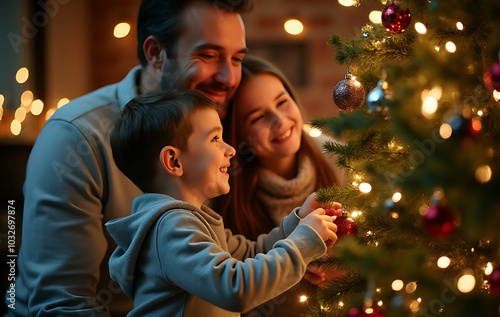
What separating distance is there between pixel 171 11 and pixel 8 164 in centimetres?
134

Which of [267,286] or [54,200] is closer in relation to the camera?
[267,286]

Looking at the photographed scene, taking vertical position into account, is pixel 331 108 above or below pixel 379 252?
below

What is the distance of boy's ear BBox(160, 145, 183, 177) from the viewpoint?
3.25 feet

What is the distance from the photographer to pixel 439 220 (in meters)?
0.62

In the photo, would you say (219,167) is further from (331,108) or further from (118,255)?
(331,108)

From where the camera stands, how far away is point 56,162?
52.2 inches

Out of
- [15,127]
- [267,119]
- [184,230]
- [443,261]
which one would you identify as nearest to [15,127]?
[15,127]

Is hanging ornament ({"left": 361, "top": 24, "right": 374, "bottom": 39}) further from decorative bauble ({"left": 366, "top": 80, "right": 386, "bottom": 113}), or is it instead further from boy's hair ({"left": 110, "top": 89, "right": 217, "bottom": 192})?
boy's hair ({"left": 110, "top": 89, "right": 217, "bottom": 192})

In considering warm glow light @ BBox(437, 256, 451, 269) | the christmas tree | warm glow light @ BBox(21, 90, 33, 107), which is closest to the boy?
the christmas tree

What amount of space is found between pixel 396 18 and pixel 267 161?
65 cm

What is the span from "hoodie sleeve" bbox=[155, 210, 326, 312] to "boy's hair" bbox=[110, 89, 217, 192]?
0.14 m

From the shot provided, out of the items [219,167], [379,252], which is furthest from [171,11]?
[379,252]

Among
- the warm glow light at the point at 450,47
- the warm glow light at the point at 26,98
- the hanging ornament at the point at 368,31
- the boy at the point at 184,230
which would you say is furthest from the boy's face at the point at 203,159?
the warm glow light at the point at 26,98

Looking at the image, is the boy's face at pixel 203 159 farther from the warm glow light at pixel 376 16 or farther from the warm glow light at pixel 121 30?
the warm glow light at pixel 121 30
